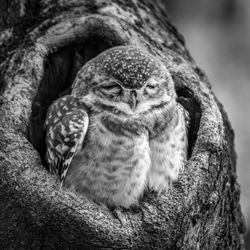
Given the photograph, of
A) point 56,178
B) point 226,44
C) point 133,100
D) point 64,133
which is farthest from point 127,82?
point 226,44

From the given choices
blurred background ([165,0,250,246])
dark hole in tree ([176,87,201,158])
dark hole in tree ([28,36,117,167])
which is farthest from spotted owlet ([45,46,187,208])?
blurred background ([165,0,250,246])

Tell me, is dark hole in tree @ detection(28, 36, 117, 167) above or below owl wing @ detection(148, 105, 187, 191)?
above

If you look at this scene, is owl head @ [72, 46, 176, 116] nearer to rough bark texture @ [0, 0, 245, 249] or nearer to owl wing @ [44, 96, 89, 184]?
owl wing @ [44, 96, 89, 184]

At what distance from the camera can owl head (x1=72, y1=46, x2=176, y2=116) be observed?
4.32 metres

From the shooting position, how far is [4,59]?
15.5 ft

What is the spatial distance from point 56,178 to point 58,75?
121 cm

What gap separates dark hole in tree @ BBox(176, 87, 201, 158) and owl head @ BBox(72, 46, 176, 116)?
6.2 inches

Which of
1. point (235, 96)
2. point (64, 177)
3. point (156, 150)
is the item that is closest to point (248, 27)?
point (235, 96)

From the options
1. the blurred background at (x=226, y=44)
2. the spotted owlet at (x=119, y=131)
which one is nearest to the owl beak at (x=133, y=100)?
the spotted owlet at (x=119, y=131)

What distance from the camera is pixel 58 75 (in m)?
5.00

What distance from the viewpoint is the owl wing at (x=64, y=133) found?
423 cm

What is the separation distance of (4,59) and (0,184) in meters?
1.14

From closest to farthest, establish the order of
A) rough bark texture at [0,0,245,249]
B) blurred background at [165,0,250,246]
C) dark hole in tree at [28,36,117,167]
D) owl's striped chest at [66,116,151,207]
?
rough bark texture at [0,0,245,249]
owl's striped chest at [66,116,151,207]
dark hole in tree at [28,36,117,167]
blurred background at [165,0,250,246]

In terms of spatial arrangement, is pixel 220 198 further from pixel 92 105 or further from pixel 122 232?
pixel 92 105
